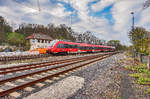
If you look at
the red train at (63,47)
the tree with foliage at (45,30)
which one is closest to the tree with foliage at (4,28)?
the tree with foliage at (45,30)

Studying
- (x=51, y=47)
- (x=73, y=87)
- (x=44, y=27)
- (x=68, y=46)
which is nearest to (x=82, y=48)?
(x=68, y=46)

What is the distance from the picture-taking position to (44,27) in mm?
75688

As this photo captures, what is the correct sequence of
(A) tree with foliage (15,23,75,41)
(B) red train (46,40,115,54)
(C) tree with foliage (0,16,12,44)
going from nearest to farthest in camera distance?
1. (B) red train (46,40,115,54)
2. (C) tree with foliage (0,16,12,44)
3. (A) tree with foliage (15,23,75,41)

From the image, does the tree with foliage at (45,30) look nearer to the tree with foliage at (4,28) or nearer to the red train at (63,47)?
the tree with foliage at (4,28)

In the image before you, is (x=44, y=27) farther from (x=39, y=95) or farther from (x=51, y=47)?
(x=39, y=95)

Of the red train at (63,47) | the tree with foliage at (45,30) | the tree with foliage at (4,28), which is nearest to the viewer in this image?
the red train at (63,47)

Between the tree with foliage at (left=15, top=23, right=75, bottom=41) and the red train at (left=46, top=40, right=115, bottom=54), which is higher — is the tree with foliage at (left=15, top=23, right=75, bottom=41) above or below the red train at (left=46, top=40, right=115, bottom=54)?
above

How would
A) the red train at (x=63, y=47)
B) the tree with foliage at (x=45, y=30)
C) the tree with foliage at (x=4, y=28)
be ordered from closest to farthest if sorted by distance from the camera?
the red train at (x=63, y=47), the tree with foliage at (x=4, y=28), the tree with foliage at (x=45, y=30)

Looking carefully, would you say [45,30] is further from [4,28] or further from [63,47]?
[63,47]

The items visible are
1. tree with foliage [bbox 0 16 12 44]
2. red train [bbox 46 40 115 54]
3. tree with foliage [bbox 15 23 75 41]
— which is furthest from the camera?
tree with foliage [bbox 15 23 75 41]

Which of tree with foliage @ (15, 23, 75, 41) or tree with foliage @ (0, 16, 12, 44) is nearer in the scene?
tree with foliage @ (0, 16, 12, 44)

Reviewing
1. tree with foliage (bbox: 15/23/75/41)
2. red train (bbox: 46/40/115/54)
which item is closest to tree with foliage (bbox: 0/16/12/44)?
tree with foliage (bbox: 15/23/75/41)

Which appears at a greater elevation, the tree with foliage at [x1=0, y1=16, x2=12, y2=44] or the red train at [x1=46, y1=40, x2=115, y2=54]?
the tree with foliage at [x1=0, y1=16, x2=12, y2=44]

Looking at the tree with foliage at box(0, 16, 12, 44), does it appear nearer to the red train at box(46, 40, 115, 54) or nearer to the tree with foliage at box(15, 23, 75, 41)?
the tree with foliage at box(15, 23, 75, 41)
